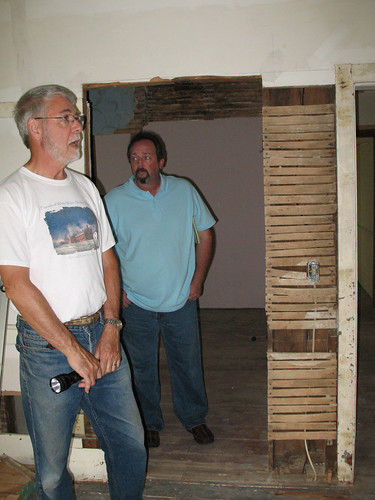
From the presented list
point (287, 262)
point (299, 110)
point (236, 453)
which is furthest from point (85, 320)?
point (236, 453)

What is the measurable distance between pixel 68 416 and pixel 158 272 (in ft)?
3.70

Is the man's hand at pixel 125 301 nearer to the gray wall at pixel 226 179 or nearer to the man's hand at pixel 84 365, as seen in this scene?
the man's hand at pixel 84 365

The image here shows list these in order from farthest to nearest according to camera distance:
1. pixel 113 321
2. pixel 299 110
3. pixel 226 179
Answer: pixel 226 179
pixel 299 110
pixel 113 321

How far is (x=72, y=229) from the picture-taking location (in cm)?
175

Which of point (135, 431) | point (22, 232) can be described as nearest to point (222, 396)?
point (135, 431)

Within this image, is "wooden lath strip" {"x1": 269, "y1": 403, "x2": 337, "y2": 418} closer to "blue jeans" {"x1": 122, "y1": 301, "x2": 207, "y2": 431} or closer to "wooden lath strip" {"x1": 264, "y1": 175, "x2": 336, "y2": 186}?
"blue jeans" {"x1": 122, "y1": 301, "x2": 207, "y2": 431}

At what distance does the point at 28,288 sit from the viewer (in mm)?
1621

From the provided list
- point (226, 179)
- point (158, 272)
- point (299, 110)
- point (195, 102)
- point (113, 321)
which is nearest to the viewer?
point (113, 321)

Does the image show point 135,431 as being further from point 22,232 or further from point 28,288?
point 22,232

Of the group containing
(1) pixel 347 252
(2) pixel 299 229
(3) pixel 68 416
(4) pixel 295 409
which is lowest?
(4) pixel 295 409

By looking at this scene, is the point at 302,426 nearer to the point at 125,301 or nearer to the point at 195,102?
the point at 125,301

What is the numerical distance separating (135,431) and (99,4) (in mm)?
2014

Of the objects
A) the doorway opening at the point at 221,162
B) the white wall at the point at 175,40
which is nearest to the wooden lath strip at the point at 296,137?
the white wall at the point at 175,40

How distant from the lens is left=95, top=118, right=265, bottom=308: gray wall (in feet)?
20.4
